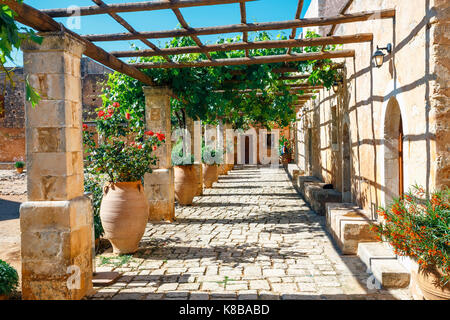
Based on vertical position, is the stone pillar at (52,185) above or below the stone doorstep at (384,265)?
above

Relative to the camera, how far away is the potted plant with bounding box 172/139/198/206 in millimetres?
8930

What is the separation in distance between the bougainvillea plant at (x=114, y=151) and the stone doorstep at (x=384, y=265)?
3.13 metres

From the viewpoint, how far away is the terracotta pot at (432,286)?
9.16ft

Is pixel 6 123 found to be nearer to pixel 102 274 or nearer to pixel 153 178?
pixel 153 178

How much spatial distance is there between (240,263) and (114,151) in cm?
231

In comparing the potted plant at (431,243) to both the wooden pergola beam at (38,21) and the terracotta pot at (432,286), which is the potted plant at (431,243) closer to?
the terracotta pot at (432,286)

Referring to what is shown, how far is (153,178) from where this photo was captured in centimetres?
722

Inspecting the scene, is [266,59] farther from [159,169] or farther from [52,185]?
[52,185]

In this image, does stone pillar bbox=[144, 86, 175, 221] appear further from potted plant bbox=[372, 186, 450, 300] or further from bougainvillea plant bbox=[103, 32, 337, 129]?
potted plant bbox=[372, 186, 450, 300]

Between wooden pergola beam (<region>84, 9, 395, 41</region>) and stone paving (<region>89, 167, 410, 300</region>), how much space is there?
2.90 m

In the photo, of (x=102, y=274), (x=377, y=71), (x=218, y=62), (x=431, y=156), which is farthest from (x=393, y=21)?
(x=102, y=274)

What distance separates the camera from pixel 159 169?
7.30 metres

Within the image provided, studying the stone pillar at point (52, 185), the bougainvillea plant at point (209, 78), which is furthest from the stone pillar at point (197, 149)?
the stone pillar at point (52, 185)

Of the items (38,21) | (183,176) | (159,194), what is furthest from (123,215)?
(183,176)
